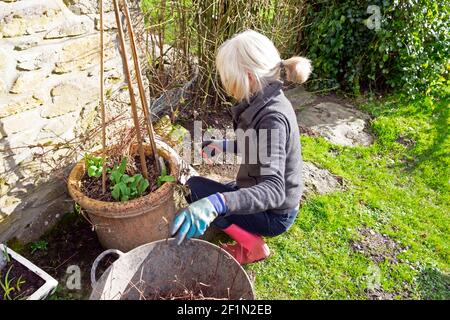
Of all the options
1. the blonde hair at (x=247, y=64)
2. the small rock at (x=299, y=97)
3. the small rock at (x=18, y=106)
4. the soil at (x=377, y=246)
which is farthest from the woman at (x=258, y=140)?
the small rock at (x=299, y=97)

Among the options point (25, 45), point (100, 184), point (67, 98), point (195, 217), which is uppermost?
point (25, 45)

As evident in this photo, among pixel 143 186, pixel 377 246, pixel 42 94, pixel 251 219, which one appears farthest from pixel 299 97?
pixel 42 94

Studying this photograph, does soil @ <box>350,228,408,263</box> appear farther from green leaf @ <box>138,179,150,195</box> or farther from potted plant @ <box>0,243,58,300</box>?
potted plant @ <box>0,243,58,300</box>

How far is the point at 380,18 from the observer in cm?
392

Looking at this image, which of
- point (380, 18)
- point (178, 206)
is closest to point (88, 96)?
point (178, 206)

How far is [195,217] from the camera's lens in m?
1.71

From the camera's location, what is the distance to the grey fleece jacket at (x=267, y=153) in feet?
5.98

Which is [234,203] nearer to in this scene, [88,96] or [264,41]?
[264,41]

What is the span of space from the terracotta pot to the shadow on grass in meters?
1.67

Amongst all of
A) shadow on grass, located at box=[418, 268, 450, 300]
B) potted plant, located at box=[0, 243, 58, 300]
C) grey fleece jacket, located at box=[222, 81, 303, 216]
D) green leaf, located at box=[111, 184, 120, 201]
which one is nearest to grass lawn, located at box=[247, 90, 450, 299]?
shadow on grass, located at box=[418, 268, 450, 300]

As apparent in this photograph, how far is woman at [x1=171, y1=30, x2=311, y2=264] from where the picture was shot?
1.76m

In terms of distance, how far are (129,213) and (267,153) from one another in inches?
34.2

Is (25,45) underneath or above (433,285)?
above

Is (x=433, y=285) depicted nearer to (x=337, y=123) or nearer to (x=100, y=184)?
(x=337, y=123)
